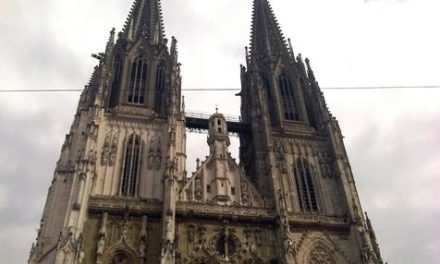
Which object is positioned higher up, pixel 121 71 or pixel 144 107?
pixel 121 71

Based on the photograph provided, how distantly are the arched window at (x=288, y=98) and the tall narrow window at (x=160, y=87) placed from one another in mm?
10922

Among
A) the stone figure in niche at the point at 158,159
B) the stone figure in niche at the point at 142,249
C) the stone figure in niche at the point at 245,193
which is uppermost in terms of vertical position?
the stone figure in niche at the point at 158,159

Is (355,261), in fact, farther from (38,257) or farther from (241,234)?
(38,257)

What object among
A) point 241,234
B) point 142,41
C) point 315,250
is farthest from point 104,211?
point 142,41

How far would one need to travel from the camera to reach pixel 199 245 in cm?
2733

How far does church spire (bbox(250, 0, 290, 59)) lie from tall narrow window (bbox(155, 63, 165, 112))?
10074 mm

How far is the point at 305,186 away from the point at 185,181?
912cm

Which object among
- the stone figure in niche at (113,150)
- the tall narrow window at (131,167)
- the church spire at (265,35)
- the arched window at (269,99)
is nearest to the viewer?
the tall narrow window at (131,167)

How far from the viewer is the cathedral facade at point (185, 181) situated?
26922mm

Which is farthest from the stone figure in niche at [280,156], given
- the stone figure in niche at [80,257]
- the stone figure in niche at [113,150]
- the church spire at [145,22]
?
the church spire at [145,22]

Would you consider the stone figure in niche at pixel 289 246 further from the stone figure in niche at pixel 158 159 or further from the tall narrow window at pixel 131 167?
the tall narrow window at pixel 131 167

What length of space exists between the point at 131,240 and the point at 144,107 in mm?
12381

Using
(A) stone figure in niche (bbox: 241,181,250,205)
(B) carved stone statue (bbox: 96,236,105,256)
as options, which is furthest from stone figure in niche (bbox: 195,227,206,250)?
(B) carved stone statue (bbox: 96,236,105,256)

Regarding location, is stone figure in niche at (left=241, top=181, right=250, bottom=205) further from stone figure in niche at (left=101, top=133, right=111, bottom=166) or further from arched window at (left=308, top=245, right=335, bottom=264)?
stone figure in niche at (left=101, top=133, right=111, bottom=166)
